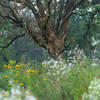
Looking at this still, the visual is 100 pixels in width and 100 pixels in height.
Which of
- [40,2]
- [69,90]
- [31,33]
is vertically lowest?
[69,90]

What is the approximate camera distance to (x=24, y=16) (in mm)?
11734

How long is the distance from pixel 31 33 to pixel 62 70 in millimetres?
7508

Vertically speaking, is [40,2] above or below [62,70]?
above

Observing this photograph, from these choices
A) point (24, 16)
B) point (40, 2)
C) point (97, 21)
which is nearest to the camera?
point (24, 16)

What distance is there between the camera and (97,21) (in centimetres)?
1670

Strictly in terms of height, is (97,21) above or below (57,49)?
above

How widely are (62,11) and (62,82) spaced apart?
902 centimetres

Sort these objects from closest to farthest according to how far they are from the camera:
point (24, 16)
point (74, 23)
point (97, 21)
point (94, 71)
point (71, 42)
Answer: point (94, 71) → point (24, 16) → point (71, 42) → point (97, 21) → point (74, 23)

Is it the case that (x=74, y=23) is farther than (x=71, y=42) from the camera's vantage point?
Yes

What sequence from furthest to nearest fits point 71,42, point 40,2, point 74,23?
1. point 74,23
2. point 71,42
3. point 40,2

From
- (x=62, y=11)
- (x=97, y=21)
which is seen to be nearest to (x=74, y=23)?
(x=97, y=21)

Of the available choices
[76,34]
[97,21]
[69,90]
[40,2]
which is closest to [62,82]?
[69,90]

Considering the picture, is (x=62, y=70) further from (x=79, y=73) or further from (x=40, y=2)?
(x=40, y=2)

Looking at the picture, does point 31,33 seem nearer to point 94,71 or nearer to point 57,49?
point 57,49
